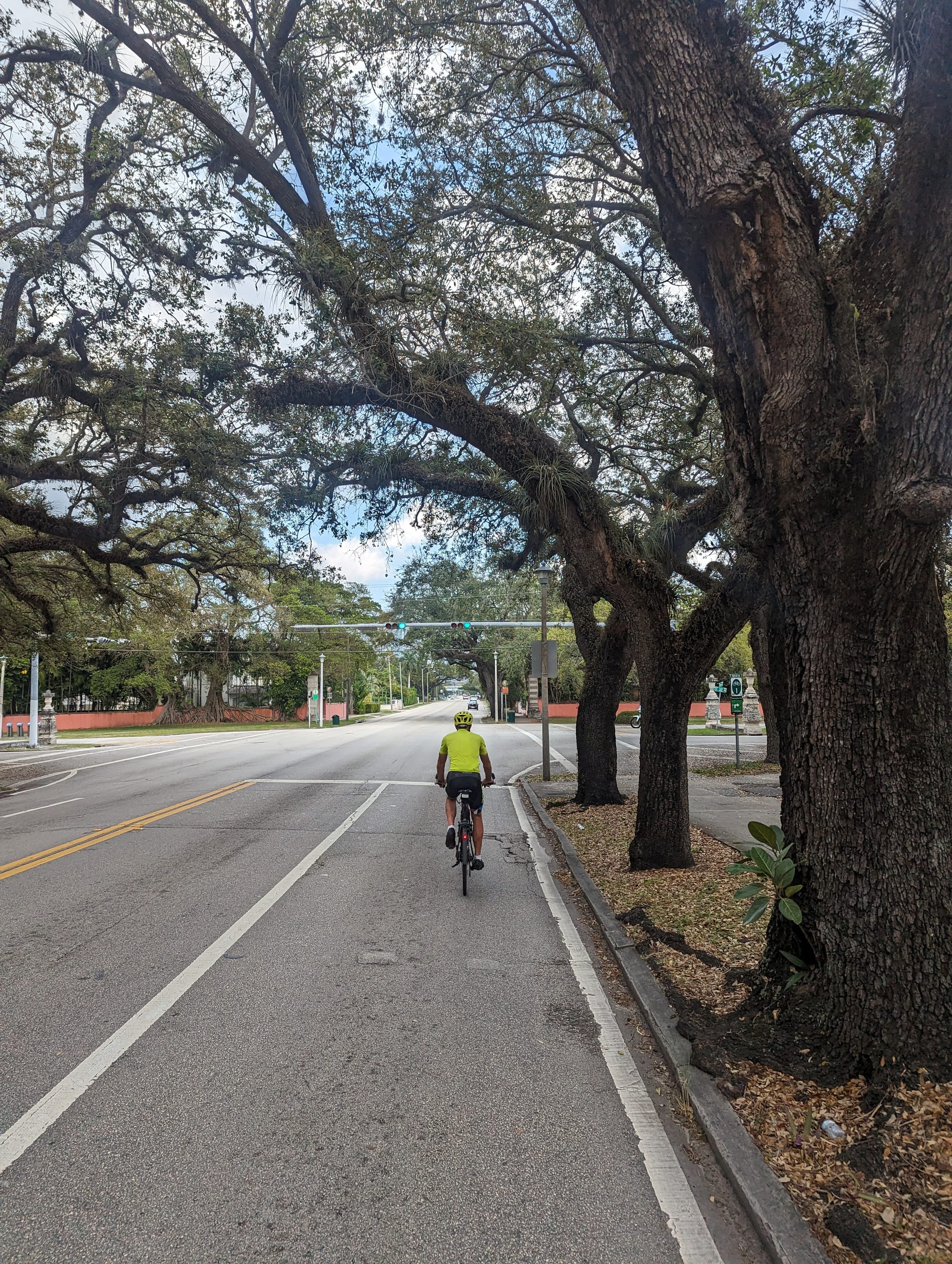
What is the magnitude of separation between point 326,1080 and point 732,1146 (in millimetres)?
1891

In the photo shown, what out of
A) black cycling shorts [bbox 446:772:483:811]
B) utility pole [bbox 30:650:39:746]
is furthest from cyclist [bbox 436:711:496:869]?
utility pole [bbox 30:650:39:746]

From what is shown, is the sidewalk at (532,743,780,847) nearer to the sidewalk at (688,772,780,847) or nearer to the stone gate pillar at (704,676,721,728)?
the sidewalk at (688,772,780,847)

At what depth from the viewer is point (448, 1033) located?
4.38 metres

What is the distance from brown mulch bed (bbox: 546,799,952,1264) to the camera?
2662 millimetres

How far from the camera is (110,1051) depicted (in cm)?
409

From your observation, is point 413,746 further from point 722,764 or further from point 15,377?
point 15,377

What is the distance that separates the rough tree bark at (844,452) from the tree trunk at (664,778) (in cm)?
397

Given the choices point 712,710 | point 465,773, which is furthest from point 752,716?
point 465,773

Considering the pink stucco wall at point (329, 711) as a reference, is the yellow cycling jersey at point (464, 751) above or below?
above

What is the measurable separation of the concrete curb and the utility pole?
28.1m

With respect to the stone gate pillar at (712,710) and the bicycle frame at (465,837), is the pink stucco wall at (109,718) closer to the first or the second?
the stone gate pillar at (712,710)

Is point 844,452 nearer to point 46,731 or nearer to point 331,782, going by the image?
point 331,782

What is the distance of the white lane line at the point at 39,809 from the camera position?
12641 mm

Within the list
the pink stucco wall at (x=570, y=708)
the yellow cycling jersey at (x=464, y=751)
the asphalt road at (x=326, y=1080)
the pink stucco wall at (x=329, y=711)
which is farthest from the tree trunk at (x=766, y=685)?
the pink stucco wall at (x=329, y=711)
